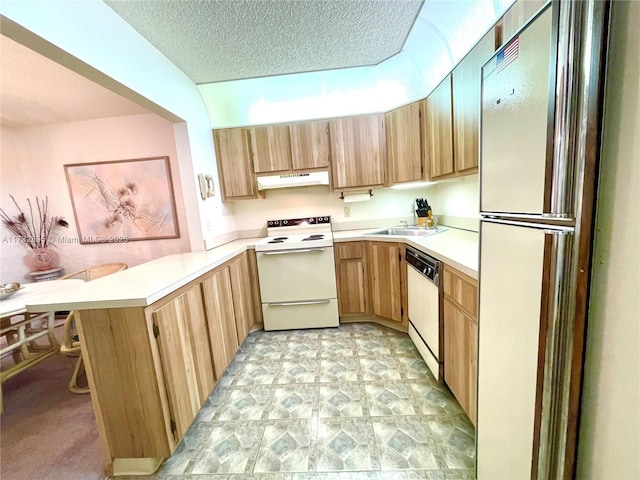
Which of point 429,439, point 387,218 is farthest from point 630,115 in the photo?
point 387,218

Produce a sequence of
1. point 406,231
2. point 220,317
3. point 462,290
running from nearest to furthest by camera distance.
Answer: point 462,290 → point 220,317 → point 406,231

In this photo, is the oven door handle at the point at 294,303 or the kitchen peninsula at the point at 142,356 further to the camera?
the oven door handle at the point at 294,303

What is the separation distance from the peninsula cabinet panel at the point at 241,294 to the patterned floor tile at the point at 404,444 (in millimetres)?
1302

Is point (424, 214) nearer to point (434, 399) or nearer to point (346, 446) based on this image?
point (434, 399)

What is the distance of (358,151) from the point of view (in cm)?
257

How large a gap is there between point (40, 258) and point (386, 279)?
3814 mm

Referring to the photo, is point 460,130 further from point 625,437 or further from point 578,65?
Result: point 625,437

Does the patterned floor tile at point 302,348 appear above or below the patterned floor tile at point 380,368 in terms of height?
below

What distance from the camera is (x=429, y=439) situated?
1.25 meters

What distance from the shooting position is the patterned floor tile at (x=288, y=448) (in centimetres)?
118

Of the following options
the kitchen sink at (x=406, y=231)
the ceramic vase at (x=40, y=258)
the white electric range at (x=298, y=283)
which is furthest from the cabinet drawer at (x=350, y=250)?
the ceramic vase at (x=40, y=258)

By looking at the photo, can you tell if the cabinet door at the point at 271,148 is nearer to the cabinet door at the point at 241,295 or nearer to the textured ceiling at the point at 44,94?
the cabinet door at the point at 241,295

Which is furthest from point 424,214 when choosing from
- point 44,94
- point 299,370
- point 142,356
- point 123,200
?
point 44,94

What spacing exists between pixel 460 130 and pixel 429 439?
1.87m
